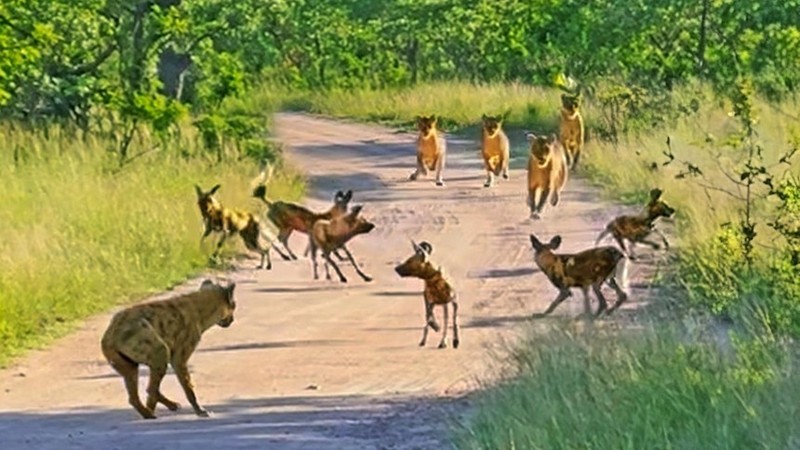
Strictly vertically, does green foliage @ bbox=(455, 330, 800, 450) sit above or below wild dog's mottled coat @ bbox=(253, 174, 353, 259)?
above

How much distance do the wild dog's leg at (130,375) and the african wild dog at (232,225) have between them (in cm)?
653

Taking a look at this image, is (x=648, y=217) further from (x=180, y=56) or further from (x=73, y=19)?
(x=180, y=56)

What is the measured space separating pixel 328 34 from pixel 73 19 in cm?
2479

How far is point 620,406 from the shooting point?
315 inches

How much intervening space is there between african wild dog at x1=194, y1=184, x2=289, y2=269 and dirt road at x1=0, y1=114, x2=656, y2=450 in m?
0.22

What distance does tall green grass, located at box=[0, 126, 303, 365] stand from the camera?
45.2 ft

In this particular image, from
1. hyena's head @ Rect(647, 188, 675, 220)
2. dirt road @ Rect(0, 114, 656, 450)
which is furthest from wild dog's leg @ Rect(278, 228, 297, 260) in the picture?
hyena's head @ Rect(647, 188, 675, 220)

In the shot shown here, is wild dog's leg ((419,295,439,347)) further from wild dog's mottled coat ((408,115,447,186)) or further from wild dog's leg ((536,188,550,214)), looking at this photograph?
wild dog's mottled coat ((408,115,447,186))

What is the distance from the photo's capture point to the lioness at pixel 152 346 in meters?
9.76

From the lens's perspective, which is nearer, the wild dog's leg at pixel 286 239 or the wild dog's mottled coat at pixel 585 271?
the wild dog's mottled coat at pixel 585 271

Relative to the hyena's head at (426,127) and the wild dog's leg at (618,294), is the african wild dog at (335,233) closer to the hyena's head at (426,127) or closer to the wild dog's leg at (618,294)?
the wild dog's leg at (618,294)

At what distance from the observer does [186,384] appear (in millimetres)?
9828

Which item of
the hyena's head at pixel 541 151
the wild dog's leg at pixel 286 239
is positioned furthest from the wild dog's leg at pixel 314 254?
the hyena's head at pixel 541 151

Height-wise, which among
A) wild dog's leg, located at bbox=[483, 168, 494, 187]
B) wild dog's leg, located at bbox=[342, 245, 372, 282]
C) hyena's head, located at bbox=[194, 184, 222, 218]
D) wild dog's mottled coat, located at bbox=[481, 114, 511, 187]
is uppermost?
hyena's head, located at bbox=[194, 184, 222, 218]
